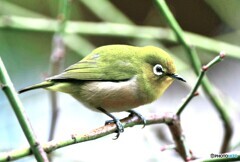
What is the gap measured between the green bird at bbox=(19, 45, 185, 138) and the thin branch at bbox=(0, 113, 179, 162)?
0.12 m

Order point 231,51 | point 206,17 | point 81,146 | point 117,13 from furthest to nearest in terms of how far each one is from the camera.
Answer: point 206,17, point 117,13, point 81,146, point 231,51

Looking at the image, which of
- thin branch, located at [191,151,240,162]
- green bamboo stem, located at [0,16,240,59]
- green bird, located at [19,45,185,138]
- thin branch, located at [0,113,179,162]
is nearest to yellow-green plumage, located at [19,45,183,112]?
green bird, located at [19,45,185,138]

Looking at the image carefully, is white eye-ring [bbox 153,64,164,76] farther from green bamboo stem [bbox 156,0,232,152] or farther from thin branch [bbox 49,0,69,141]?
thin branch [bbox 49,0,69,141]

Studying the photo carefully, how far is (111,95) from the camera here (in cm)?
163

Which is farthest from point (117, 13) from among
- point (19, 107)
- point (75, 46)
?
point (19, 107)

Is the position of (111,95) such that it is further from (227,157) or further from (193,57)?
(227,157)

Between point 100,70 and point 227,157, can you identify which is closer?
point 227,157

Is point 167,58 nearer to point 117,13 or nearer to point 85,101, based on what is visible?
point 85,101

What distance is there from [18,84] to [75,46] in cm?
71

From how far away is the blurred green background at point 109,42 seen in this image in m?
2.06

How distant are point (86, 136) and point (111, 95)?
486mm

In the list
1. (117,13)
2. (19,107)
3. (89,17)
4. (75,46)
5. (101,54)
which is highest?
(89,17)

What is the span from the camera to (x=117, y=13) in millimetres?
2412

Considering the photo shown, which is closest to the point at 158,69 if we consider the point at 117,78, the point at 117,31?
the point at 117,78
